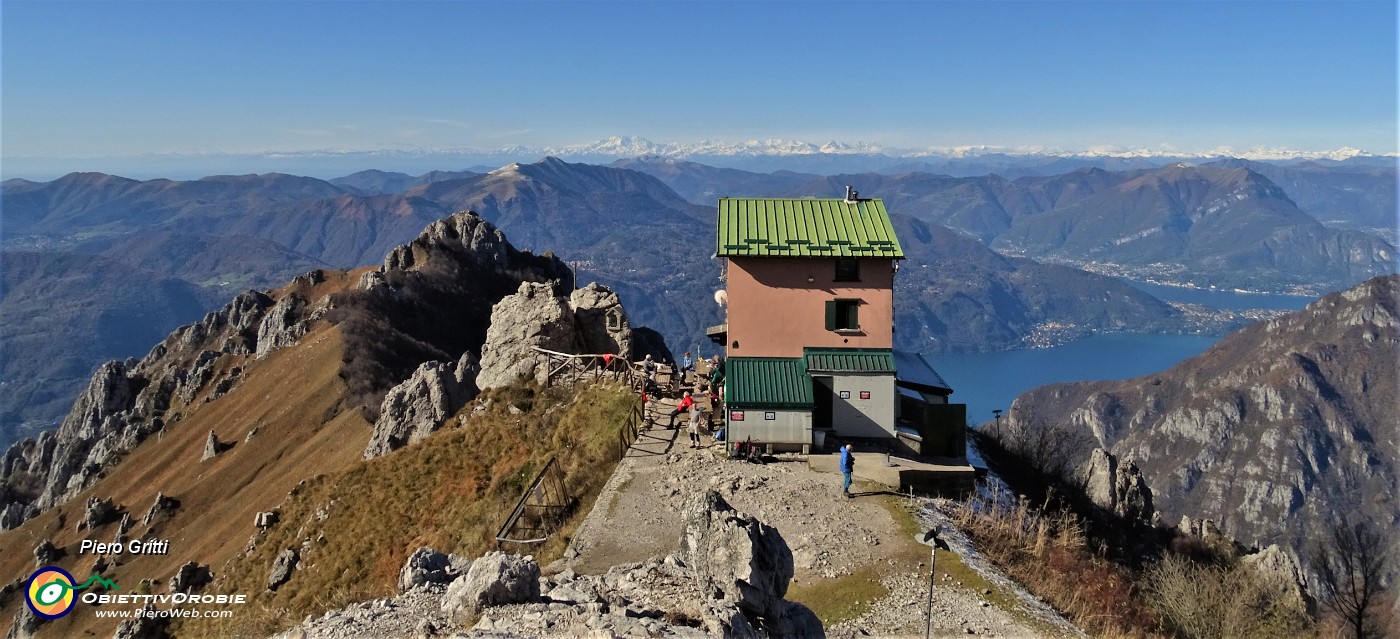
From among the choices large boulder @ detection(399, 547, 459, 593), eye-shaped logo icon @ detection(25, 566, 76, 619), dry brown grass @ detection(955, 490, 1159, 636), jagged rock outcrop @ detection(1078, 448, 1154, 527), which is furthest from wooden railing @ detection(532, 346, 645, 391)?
jagged rock outcrop @ detection(1078, 448, 1154, 527)

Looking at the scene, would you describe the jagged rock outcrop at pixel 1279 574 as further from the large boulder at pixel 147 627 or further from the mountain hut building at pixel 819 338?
the large boulder at pixel 147 627

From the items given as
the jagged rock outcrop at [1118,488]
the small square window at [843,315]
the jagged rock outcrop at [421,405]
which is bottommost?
the jagged rock outcrop at [1118,488]

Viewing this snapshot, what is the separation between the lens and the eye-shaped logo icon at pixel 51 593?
27.5m

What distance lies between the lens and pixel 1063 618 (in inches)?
702

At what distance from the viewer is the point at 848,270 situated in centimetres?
3017

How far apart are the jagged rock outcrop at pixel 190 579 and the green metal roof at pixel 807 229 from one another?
31.4 meters

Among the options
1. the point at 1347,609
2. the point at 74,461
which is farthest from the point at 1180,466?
the point at 74,461

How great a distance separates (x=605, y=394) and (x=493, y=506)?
813cm

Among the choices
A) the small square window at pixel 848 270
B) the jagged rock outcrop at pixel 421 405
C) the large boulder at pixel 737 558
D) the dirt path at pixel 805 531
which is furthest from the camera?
the jagged rock outcrop at pixel 421 405

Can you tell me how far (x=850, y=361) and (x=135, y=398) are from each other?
103993mm

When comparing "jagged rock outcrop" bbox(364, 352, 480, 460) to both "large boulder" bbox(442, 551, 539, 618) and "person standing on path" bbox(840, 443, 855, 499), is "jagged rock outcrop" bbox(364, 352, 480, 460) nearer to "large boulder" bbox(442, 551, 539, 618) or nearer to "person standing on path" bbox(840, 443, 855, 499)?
"person standing on path" bbox(840, 443, 855, 499)

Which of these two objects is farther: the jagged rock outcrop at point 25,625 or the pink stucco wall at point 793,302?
the jagged rock outcrop at point 25,625

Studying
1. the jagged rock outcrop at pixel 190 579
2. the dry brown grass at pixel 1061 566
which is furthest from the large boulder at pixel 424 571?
the jagged rock outcrop at pixel 190 579

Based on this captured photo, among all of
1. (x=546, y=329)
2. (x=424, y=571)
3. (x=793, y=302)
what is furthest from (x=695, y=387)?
Answer: (x=424, y=571)
